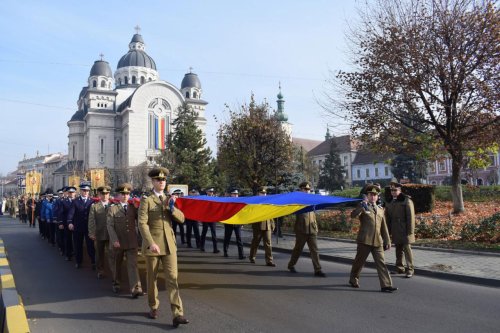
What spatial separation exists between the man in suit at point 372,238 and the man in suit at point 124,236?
405 cm

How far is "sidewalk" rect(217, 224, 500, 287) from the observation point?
27.2 feet

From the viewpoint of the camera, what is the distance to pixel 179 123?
4234cm

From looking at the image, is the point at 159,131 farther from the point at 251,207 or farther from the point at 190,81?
the point at 251,207

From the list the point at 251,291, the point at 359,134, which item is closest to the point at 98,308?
the point at 251,291

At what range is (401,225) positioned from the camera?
8.84 metres

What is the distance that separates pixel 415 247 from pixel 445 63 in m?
7.42

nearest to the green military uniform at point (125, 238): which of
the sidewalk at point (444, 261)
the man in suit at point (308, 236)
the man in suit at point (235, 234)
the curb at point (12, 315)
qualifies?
the curb at point (12, 315)

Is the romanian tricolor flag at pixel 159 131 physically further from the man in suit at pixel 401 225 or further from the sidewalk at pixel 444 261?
the man in suit at pixel 401 225

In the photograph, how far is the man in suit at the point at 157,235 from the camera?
5.84 meters

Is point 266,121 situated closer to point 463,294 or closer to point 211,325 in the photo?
point 463,294

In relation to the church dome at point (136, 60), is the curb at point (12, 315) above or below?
below

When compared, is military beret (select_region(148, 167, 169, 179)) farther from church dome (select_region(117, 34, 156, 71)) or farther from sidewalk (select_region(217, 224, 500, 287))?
church dome (select_region(117, 34, 156, 71))

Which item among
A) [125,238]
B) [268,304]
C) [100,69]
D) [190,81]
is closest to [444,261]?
[268,304]

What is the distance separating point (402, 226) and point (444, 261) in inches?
78.2
